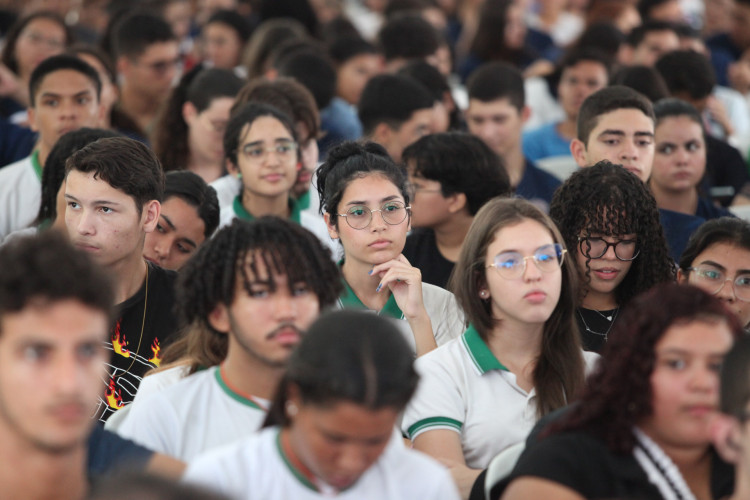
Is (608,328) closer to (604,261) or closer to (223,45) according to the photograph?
(604,261)

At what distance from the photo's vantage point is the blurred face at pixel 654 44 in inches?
300

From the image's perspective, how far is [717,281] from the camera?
360 cm

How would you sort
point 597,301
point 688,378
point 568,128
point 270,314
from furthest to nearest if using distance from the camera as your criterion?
point 568,128 < point 597,301 < point 270,314 < point 688,378

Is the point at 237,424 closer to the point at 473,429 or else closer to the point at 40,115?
the point at 473,429

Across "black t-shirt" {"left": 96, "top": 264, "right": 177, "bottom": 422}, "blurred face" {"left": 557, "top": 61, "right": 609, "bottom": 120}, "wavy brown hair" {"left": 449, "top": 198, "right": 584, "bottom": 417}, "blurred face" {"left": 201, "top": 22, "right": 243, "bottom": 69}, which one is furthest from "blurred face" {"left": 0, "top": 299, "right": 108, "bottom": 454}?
"blurred face" {"left": 201, "top": 22, "right": 243, "bottom": 69}

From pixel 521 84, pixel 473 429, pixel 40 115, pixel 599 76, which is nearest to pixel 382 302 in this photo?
pixel 473 429

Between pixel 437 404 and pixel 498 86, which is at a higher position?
pixel 498 86

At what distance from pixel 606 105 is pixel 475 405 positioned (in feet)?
7.01

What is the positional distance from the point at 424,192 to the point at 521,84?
2.14 m

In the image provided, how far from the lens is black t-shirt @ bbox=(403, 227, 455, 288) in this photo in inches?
169

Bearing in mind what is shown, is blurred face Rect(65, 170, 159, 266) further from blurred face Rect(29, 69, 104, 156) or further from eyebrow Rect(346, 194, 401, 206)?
blurred face Rect(29, 69, 104, 156)

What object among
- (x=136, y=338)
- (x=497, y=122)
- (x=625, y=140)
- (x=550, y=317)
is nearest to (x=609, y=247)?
(x=550, y=317)

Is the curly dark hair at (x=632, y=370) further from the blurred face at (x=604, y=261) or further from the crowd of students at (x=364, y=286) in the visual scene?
the blurred face at (x=604, y=261)

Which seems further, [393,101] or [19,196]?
[393,101]
